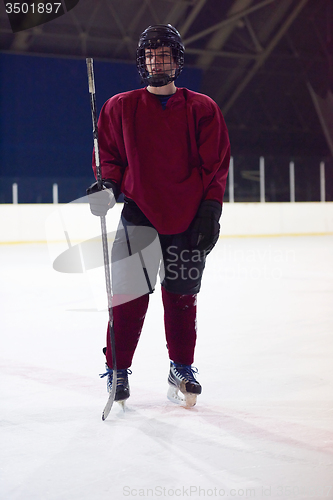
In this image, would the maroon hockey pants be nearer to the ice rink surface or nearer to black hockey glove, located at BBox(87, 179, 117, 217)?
the ice rink surface

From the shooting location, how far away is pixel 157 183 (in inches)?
60.6

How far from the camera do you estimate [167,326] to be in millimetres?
→ 1656

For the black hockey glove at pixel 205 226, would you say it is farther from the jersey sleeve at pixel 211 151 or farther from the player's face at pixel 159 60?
the player's face at pixel 159 60

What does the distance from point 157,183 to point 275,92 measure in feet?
36.1

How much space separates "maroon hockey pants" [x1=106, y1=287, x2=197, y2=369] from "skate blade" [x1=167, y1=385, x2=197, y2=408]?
0.09 metres

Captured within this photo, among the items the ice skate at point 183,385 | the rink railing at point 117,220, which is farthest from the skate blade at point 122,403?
the rink railing at point 117,220

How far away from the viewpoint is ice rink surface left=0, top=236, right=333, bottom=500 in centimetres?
110

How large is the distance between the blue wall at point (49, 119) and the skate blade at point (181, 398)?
309 inches

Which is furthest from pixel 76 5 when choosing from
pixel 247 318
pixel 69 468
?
pixel 69 468

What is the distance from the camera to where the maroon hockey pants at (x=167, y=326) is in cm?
158

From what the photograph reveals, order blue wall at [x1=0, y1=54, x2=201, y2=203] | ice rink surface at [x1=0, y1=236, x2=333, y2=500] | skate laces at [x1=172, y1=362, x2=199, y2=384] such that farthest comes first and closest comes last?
blue wall at [x1=0, y1=54, x2=201, y2=203], skate laces at [x1=172, y1=362, x2=199, y2=384], ice rink surface at [x1=0, y1=236, x2=333, y2=500]

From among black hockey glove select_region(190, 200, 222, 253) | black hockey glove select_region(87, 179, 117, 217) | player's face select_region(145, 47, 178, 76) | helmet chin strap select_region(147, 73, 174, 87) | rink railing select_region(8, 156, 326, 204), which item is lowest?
black hockey glove select_region(190, 200, 222, 253)

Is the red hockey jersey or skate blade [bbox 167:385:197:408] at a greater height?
the red hockey jersey

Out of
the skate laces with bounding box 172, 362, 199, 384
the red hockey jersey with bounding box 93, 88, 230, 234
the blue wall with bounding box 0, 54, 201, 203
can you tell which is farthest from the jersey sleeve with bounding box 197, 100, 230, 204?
the blue wall with bounding box 0, 54, 201, 203
